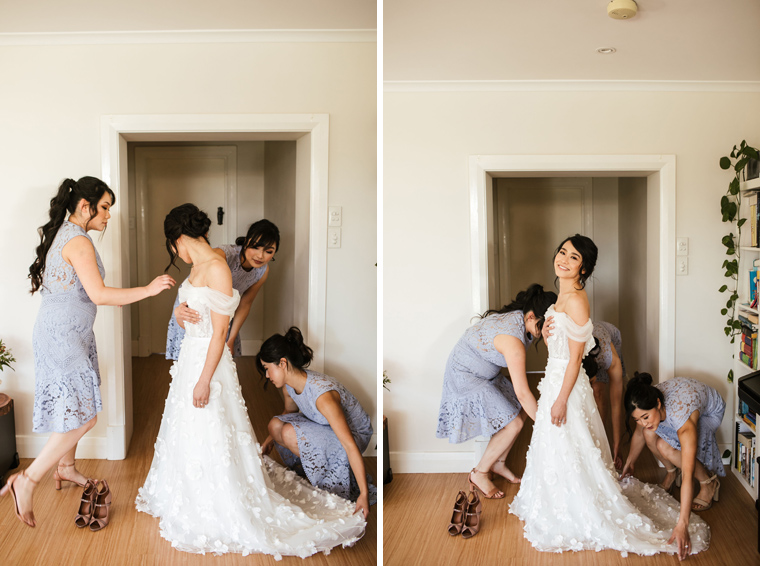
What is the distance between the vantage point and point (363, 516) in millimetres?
1932

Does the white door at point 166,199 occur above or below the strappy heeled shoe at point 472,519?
above

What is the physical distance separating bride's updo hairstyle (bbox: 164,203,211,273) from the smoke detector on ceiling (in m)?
1.48

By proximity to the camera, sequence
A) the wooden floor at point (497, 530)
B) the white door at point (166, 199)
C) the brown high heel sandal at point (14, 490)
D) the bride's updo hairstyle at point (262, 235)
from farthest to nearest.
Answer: the bride's updo hairstyle at point (262, 235)
the white door at point (166, 199)
the brown high heel sandal at point (14, 490)
the wooden floor at point (497, 530)

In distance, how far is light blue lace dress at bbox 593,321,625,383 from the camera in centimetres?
171

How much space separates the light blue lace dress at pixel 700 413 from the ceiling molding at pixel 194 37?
5.34 feet

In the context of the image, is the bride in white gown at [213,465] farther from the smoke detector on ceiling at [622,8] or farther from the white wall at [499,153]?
the smoke detector on ceiling at [622,8]

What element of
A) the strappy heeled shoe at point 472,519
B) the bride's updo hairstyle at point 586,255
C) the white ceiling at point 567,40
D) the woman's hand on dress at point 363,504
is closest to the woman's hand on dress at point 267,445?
the woman's hand on dress at point 363,504

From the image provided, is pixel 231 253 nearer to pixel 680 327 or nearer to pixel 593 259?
pixel 593 259

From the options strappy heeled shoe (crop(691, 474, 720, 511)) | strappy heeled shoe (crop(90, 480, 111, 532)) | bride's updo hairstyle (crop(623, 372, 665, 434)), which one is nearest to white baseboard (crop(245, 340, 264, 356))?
strappy heeled shoe (crop(90, 480, 111, 532))

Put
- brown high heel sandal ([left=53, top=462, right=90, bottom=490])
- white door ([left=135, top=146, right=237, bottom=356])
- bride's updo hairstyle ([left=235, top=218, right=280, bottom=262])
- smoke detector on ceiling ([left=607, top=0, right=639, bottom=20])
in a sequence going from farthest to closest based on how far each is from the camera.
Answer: bride's updo hairstyle ([left=235, top=218, right=280, bottom=262])
white door ([left=135, top=146, right=237, bottom=356])
brown high heel sandal ([left=53, top=462, right=90, bottom=490])
smoke detector on ceiling ([left=607, top=0, right=639, bottom=20])

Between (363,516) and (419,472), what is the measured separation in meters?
0.26

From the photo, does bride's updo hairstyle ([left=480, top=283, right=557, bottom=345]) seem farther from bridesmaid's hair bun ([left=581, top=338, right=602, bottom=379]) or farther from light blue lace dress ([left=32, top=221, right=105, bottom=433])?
light blue lace dress ([left=32, top=221, right=105, bottom=433])

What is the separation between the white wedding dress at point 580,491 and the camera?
1.70 metres

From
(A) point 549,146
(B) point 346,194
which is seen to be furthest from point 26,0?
(A) point 549,146
